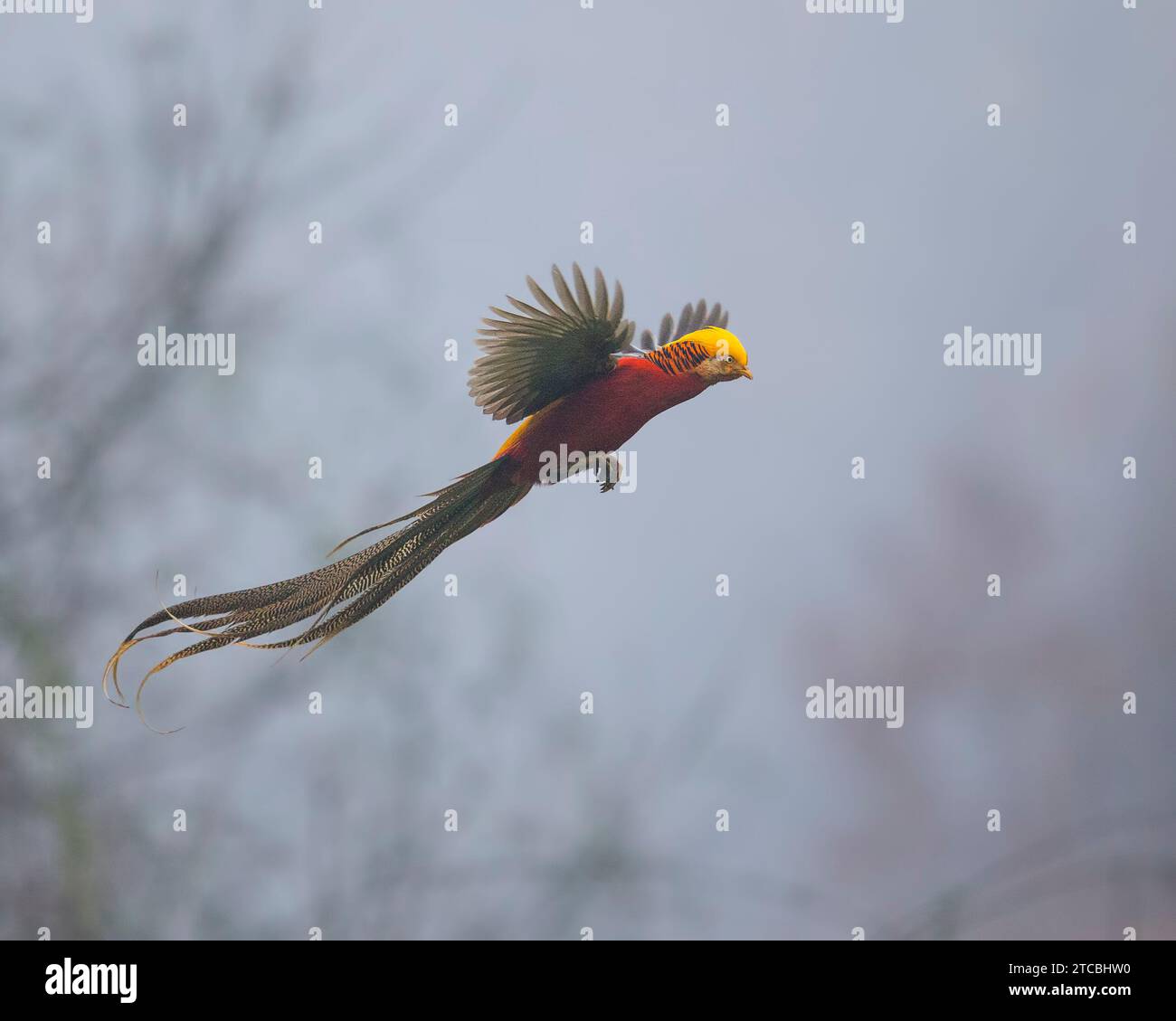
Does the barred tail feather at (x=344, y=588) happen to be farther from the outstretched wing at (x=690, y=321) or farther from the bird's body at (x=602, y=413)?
the outstretched wing at (x=690, y=321)

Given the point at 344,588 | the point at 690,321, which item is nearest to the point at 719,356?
the point at 690,321

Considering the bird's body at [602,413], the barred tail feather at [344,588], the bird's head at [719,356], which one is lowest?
the barred tail feather at [344,588]

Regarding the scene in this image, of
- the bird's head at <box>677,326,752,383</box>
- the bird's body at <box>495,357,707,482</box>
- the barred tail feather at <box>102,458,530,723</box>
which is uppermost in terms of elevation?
the bird's head at <box>677,326,752,383</box>

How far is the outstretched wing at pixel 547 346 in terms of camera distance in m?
2.23

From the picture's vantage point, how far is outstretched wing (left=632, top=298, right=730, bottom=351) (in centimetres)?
244

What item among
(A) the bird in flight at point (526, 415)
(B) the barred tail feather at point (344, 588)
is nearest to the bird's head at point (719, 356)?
(A) the bird in flight at point (526, 415)

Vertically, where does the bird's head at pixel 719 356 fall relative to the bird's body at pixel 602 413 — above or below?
above

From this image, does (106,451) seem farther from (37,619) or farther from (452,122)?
(452,122)

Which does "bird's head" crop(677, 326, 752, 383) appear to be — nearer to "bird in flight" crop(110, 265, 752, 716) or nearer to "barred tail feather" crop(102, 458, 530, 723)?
"bird in flight" crop(110, 265, 752, 716)

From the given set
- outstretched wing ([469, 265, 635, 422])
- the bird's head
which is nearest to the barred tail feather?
outstretched wing ([469, 265, 635, 422])

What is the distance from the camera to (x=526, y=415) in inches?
94.3

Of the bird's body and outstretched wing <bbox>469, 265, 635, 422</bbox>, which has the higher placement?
outstretched wing <bbox>469, 265, 635, 422</bbox>

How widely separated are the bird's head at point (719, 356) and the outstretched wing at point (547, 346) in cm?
14

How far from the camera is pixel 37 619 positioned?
2.81 meters
